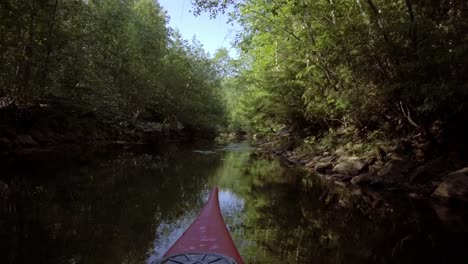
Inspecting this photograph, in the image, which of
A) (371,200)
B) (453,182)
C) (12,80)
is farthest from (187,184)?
(12,80)

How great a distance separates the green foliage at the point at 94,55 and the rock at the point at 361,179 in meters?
11.6

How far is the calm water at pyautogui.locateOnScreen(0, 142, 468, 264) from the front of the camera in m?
5.05

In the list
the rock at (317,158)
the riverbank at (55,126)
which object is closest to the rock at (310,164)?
the rock at (317,158)

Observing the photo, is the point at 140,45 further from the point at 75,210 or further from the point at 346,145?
the point at 75,210

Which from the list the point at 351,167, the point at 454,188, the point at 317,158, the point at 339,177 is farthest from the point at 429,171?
the point at 317,158

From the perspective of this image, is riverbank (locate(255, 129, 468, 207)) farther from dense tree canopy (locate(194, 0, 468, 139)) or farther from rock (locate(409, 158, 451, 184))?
dense tree canopy (locate(194, 0, 468, 139))

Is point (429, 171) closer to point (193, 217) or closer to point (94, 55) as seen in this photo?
point (193, 217)

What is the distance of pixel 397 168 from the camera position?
420 inches

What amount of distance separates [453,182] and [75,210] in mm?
8337

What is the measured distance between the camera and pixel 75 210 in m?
6.96

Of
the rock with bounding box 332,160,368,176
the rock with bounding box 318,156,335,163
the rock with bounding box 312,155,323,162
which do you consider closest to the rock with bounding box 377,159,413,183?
the rock with bounding box 332,160,368,176

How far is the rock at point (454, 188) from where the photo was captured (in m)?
8.10

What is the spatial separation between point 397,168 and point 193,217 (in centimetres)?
681

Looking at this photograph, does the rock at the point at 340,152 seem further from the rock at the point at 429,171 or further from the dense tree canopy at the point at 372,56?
the rock at the point at 429,171
